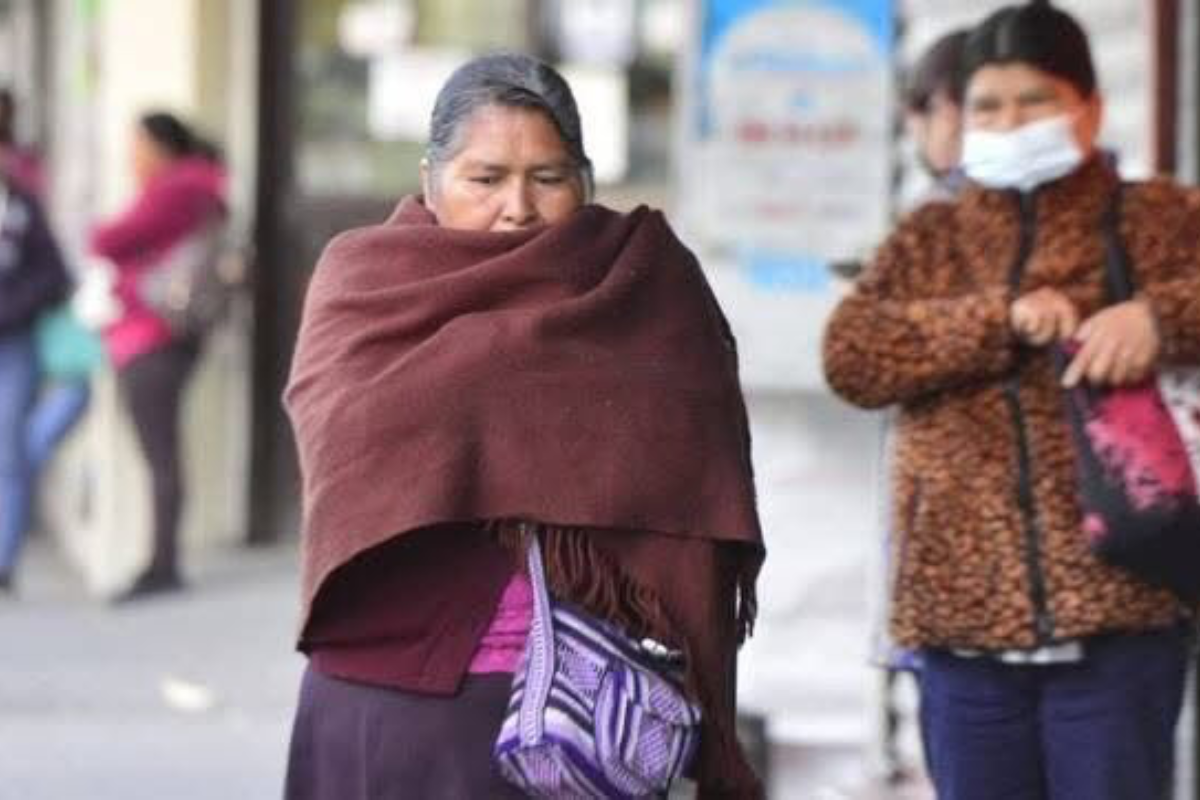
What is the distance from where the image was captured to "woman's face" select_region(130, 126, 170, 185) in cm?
1057

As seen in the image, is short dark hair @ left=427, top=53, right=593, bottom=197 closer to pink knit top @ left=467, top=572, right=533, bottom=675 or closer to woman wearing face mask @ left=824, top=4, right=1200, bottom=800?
pink knit top @ left=467, top=572, right=533, bottom=675

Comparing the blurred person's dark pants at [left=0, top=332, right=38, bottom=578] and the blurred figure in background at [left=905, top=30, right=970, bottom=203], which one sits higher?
the blurred figure in background at [left=905, top=30, right=970, bottom=203]

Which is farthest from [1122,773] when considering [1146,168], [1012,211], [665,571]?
[1146,168]

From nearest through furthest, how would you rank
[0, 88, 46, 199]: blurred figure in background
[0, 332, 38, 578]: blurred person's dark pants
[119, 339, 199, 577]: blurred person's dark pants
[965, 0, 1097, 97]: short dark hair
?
[965, 0, 1097, 97]: short dark hair, [119, 339, 199, 577]: blurred person's dark pants, [0, 88, 46, 199]: blurred figure in background, [0, 332, 38, 578]: blurred person's dark pants

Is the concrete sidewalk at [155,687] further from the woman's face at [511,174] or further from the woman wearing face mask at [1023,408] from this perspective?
the woman's face at [511,174]

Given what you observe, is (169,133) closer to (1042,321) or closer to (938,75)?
(938,75)

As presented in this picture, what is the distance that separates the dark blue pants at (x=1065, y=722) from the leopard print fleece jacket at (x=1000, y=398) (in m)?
0.06

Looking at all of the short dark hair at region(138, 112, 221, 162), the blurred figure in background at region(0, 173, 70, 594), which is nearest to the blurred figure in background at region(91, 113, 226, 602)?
the short dark hair at region(138, 112, 221, 162)

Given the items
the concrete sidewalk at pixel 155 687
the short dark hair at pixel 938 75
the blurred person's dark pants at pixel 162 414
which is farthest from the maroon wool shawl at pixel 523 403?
the blurred person's dark pants at pixel 162 414

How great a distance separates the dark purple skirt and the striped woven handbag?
0.04m

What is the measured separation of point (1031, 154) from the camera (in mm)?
4734

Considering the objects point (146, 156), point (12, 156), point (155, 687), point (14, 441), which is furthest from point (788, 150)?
point (14, 441)

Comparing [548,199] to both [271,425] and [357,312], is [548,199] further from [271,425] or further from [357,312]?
[271,425]

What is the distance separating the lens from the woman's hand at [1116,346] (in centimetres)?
459
